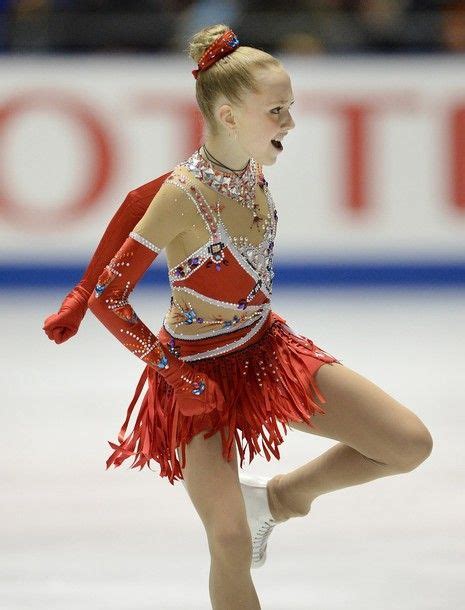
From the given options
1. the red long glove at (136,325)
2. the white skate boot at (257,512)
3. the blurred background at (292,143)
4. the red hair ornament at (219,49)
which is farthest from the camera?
the blurred background at (292,143)

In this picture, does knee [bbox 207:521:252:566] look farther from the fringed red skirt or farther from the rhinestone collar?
the rhinestone collar

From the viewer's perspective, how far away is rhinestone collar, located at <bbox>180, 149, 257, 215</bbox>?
2633 mm

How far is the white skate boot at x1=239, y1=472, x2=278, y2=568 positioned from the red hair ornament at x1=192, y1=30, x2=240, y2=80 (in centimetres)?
101

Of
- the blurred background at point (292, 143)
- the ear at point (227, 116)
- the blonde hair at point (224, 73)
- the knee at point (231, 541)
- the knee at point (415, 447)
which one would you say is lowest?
the knee at point (231, 541)

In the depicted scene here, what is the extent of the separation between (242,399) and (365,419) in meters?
0.26

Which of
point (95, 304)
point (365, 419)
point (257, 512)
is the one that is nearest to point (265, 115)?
point (95, 304)

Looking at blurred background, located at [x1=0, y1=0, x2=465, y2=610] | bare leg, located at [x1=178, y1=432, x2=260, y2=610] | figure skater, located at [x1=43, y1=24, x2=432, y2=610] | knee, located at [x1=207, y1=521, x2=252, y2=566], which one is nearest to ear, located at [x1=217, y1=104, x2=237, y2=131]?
figure skater, located at [x1=43, y1=24, x2=432, y2=610]

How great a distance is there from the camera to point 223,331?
2.69 m

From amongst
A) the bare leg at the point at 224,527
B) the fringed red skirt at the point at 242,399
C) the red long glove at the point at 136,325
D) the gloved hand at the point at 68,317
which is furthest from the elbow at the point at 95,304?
the bare leg at the point at 224,527

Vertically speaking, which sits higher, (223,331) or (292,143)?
(292,143)

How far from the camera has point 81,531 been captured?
3.51 metres

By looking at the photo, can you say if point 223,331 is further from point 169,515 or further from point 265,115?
point 169,515

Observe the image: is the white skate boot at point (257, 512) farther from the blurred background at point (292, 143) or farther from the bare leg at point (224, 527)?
the blurred background at point (292, 143)

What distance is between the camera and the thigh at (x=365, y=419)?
2.65m
